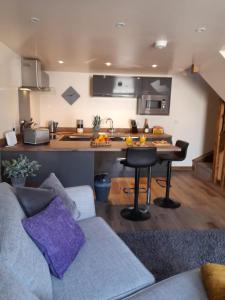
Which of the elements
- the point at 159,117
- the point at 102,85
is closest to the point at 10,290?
the point at 102,85

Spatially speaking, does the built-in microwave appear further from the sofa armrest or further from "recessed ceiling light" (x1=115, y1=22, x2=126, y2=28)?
the sofa armrest

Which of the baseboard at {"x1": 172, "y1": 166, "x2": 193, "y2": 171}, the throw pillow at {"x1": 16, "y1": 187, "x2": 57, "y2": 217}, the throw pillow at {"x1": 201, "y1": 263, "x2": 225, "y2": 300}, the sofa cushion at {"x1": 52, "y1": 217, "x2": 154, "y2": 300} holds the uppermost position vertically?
the throw pillow at {"x1": 16, "y1": 187, "x2": 57, "y2": 217}

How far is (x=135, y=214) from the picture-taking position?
125 inches

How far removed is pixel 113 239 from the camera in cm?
174

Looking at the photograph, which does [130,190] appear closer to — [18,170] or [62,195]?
[18,170]

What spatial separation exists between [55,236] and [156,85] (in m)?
4.55

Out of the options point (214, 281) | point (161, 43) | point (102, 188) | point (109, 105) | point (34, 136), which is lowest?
point (102, 188)

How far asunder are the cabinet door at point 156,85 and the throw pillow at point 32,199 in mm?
4146

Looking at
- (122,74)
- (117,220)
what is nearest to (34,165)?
(117,220)

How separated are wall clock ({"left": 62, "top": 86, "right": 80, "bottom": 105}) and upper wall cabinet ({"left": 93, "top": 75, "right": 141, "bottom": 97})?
52cm

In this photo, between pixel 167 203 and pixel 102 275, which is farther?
pixel 167 203

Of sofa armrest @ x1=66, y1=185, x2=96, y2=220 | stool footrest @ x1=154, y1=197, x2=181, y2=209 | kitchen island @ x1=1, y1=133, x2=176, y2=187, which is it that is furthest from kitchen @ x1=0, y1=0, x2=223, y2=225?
sofa armrest @ x1=66, y1=185, x2=96, y2=220

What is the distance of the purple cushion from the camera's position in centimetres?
134

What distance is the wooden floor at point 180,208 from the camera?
117 inches
